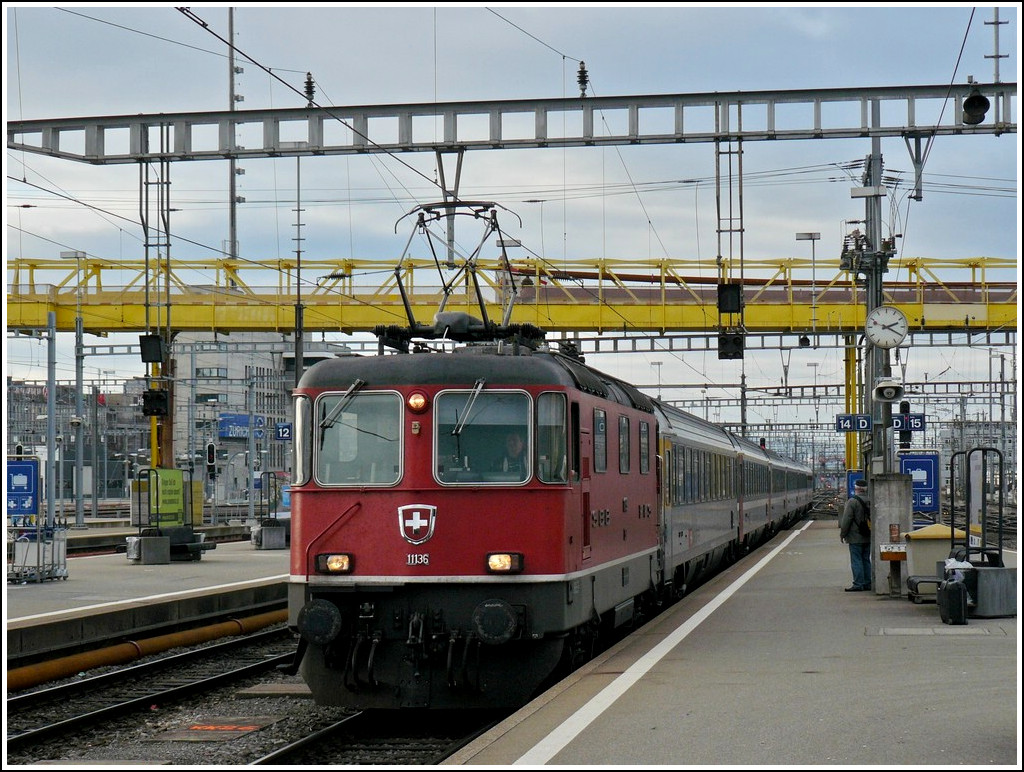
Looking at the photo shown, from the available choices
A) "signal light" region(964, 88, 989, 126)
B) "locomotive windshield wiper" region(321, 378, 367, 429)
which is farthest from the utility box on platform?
"signal light" region(964, 88, 989, 126)

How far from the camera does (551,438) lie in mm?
11836

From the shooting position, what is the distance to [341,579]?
37.8ft

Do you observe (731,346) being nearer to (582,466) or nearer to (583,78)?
(583,78)

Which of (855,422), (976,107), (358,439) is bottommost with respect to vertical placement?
(358,439)

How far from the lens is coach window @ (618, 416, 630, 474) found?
1465 centimetres

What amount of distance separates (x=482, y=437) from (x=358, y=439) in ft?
3.55

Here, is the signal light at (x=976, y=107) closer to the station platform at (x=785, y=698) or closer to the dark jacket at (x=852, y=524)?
the dark jacket at (x=852, y=524)

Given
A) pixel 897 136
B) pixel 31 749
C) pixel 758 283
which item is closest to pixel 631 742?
pixel 31 749

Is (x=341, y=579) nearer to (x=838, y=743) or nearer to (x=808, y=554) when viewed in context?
(x=838, y=743)

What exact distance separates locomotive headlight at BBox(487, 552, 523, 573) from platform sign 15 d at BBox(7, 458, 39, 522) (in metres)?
13.3

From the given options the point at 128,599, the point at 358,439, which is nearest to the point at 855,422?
the point at 128,599

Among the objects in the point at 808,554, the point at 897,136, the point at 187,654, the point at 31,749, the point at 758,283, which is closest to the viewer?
the point at 31,749

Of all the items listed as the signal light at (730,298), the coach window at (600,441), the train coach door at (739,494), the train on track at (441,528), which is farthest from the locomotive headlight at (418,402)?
the train coach door at (739,494)

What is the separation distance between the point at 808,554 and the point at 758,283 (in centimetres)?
1149
